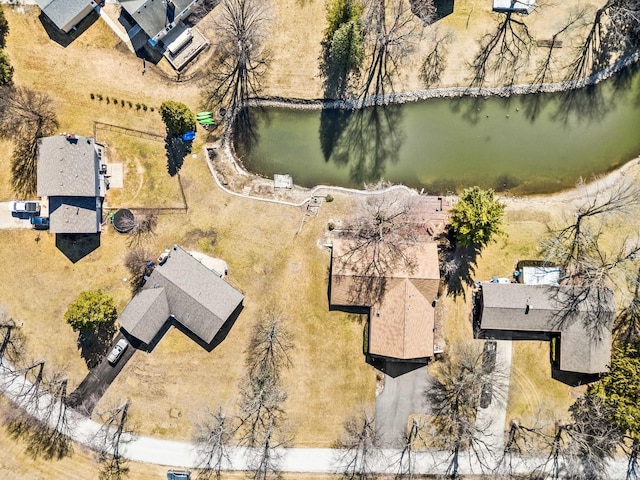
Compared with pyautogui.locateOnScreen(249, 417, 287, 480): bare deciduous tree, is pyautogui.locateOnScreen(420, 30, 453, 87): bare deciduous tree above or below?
above

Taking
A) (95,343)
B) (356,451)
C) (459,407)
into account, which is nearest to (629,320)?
(459,407)

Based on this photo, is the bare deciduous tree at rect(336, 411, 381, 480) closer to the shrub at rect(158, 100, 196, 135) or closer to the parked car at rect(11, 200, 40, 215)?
the shrub at rect(158, 100, 196, 135)

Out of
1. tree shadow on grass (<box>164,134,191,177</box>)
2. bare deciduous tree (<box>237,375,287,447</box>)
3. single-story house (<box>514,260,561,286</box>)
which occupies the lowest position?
bare deciduous tree (<box>237,375,287,447</box>)

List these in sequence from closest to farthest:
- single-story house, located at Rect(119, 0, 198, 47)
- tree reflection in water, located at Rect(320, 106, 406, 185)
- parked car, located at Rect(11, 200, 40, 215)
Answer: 1. single-story house, located at Rect(119, 0, 198, 47)
2. parked car, located at Rect(11, 200, 40, 215)
3. tree reflection in water, located at Rect(320, 106, 406, 185)

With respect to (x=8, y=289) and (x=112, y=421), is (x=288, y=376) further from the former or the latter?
(x=8, y=289)

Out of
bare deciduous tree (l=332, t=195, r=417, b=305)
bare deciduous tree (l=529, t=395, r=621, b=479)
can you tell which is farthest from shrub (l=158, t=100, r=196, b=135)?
bare deciduous tree (l=529, t=395, r=621, b=479)

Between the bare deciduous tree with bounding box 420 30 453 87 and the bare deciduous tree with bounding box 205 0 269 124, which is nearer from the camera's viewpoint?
the bare deciduous tree with bounding box 205 0 269 124

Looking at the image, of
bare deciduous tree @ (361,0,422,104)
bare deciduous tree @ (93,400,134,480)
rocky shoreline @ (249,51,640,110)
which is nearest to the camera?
bare deciduous tree @ (93,400,134,480)

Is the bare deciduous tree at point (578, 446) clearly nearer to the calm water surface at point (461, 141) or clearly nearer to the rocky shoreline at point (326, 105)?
the rocky shoreline at point (326, 105)
